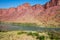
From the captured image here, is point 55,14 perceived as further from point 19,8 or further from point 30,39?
point 30,39

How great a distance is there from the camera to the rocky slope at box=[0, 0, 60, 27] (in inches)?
1487

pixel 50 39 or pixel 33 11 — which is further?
pixel 33 11

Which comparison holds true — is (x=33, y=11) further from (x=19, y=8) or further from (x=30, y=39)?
(x=30, y=39)

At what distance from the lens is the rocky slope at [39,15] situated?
37.8m

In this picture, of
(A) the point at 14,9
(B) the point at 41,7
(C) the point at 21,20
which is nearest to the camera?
(C) the point at 21,20

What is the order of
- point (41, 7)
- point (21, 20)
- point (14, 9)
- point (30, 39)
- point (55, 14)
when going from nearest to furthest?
point (30, 39) < point (55, 14) < point (21, 20) < point (41, 7) < point (14, 9)

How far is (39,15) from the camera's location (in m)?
45.2

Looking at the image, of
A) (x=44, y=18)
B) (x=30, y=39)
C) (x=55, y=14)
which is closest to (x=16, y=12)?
(x=44, y=18)

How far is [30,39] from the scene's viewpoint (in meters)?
15.4

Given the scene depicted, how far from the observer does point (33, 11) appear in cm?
5162

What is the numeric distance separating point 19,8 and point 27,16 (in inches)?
314

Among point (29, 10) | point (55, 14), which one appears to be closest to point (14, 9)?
point (29, 10)

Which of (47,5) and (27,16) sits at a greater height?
(47,5)

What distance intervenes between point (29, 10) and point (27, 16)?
7.11m
